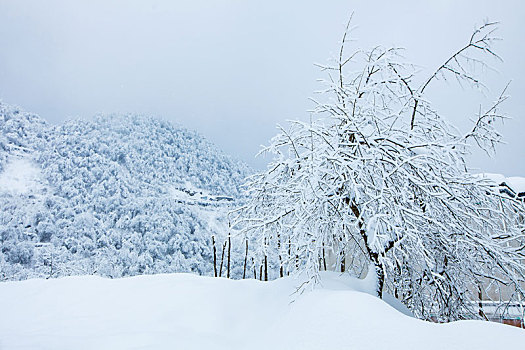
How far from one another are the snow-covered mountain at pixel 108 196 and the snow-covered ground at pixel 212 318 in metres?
21.6

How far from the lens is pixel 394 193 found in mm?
3318

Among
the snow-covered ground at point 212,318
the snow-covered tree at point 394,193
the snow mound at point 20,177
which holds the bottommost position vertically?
the snow-covered ground at point 212,318

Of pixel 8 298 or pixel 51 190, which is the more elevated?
pixel 51 190

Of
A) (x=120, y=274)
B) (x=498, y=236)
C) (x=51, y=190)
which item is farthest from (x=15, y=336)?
(x=51, y=190)

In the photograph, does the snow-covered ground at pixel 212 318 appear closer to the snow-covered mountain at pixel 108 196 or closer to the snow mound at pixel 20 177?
the snow-covered mountain at pixel 108 196

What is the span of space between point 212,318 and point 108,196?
52.7 metres

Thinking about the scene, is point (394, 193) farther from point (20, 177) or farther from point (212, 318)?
point (20, 177)

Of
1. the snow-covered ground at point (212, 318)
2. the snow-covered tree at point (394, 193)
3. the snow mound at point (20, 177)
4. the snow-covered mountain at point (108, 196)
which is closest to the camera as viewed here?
the snow-covered ground at point (212, 318)

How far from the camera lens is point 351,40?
4.14 metres

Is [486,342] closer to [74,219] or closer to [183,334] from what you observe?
[183,334]

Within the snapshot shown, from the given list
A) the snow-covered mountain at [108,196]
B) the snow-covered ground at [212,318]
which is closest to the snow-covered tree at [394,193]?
the snow-covered ground at [212,318]

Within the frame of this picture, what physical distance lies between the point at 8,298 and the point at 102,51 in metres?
155

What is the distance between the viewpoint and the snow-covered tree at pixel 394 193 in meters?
3.40

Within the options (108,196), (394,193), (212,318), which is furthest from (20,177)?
(394,193)
